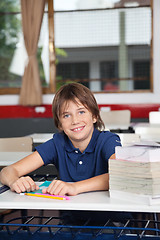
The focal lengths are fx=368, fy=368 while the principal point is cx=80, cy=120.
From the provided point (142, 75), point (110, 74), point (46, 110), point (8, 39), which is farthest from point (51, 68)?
point (142, 75)

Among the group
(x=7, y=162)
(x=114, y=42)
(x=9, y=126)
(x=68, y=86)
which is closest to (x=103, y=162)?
(x=68, y=86)

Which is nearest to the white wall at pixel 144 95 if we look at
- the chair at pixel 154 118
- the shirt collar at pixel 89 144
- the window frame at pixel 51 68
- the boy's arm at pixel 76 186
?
the window frame at pixel 51 68

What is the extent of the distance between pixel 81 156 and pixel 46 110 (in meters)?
4.00

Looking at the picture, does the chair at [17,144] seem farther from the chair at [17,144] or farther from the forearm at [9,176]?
the forearm at [9,176]

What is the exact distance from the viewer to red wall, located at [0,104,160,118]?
553 cm

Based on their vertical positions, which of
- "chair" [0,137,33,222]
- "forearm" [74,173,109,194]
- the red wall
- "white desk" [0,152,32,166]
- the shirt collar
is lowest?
the red wall

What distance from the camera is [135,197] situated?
1.20m

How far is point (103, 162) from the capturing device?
1.69 metres

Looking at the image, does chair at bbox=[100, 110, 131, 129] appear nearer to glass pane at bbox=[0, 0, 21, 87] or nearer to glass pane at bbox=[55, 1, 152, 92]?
glass pane at bbox=[55, 1, 152, 92]

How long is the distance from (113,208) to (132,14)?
4998 mm

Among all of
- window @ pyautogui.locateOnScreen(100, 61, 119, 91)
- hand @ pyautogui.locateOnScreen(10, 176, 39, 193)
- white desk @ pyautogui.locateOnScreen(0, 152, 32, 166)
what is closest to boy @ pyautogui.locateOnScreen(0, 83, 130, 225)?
hand @ pyautogui.locateOnScreen(10, 176, 39, 193)

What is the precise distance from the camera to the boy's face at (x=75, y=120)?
1.68 meters

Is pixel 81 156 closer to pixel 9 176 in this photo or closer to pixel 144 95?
pixel 9 176

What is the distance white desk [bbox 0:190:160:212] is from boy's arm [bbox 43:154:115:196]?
0.10 feet
